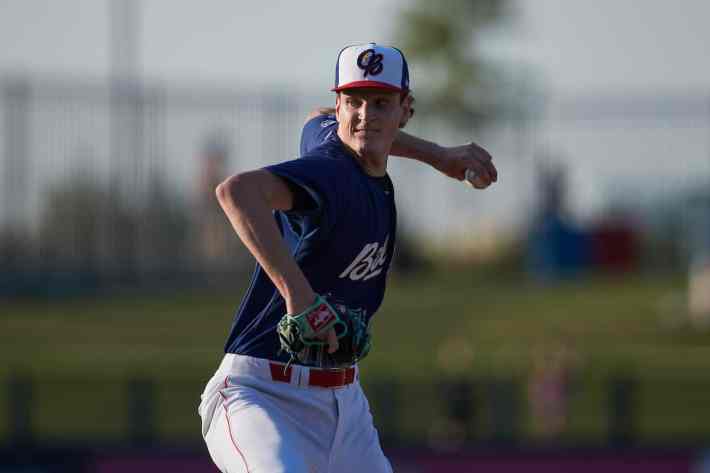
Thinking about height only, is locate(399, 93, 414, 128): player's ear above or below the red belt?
above

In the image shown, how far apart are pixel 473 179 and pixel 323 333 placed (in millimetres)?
1389

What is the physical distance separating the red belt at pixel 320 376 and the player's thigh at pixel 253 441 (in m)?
0.13

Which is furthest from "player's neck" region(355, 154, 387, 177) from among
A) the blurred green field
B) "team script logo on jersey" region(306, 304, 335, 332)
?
the blurred green field

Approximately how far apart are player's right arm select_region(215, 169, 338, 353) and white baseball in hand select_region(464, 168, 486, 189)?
1333 mm

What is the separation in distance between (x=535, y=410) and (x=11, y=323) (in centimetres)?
969

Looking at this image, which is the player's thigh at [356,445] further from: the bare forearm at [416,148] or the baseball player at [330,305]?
the bare forearm at [416,148]

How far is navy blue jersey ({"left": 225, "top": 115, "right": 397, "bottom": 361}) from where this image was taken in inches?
191

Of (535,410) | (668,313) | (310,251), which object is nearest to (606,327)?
(668,313)

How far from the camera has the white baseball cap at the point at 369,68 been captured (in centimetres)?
493

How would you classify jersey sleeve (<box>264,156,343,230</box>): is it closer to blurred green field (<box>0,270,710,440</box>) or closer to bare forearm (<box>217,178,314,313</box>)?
bare forearm (<box>217,178,314,313</box>)

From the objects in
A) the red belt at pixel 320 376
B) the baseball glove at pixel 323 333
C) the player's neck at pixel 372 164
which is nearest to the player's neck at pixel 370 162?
the player's neck at pixel 372 164

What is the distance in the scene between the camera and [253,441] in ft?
16.0

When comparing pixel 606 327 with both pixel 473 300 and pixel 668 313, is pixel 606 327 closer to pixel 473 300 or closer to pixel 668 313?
pixel 668 313

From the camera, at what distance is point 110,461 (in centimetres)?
1366
